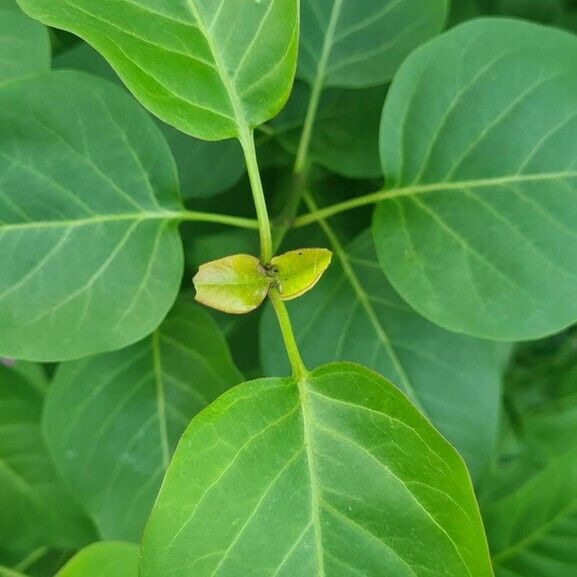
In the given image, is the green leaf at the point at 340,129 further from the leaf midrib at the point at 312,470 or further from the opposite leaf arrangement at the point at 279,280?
the leaf midrib at the point at 312,470

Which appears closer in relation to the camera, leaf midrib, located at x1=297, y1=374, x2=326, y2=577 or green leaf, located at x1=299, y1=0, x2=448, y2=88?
leaf midrib, located at x1=297, y1=374, x2=326, y2=577

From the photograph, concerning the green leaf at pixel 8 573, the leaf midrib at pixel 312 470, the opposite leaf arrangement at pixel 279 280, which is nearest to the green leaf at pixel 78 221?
the opposite leaf arrangement at pixel 279 280

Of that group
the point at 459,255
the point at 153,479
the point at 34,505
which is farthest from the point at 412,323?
the point at 34,505

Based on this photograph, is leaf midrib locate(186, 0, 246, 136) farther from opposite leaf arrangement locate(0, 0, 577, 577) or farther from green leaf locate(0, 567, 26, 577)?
green leaf locate(0, 567, 26, 577)

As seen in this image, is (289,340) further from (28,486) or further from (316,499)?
(28,486)

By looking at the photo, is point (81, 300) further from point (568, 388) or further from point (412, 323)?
point (568, 388)

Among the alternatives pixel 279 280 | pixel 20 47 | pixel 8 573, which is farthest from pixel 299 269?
pixel 8 573

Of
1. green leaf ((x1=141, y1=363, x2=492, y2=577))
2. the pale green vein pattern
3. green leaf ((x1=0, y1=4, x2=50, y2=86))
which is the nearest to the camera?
green leaf ((x1=141, y1=363, x2=492, y2=577))

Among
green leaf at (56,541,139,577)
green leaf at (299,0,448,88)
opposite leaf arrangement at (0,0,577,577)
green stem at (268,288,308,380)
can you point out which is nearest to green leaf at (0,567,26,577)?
opposite leaf arrangement at (0,0,577,577)
